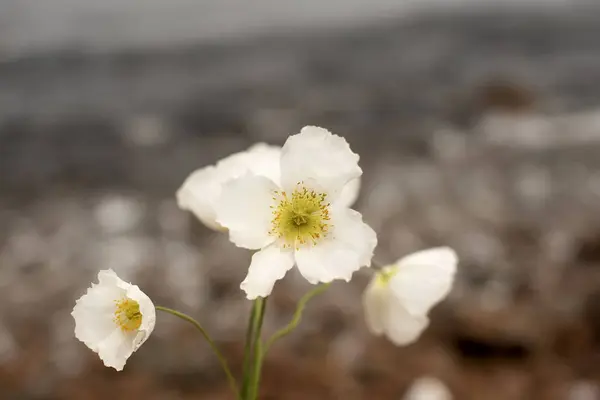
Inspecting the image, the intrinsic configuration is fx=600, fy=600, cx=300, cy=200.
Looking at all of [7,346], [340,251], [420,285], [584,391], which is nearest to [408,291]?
[420,285]

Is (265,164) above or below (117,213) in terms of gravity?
above

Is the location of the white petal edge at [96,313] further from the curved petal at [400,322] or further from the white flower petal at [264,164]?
the curved petal at [400,322]

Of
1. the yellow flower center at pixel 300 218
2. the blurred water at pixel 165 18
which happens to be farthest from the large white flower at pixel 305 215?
the blurred water at pixel 165 18

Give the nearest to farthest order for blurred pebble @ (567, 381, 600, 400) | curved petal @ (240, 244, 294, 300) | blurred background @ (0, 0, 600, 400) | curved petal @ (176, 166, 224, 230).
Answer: curved petal @ (240, 244, 294, 300) → curved petal @ (176, 166, 224, 230) → blurred pebble @ (567, 381, 600, 400) → blurred background @ (0, 0, 600, 400)

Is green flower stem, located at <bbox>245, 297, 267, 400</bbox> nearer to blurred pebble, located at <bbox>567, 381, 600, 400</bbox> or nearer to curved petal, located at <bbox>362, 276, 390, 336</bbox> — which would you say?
curved petal, located at <bbox>362, 276, 390, 336</bbox>

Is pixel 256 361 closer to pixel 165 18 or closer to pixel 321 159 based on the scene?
pixel 321 159

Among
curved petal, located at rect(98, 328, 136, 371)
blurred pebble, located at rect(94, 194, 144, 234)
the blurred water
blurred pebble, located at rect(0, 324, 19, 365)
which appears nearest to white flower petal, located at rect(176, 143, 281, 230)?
curved petal, located at rect(98, 328, 136, 371)

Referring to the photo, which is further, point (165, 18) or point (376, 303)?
point (165, 18)
